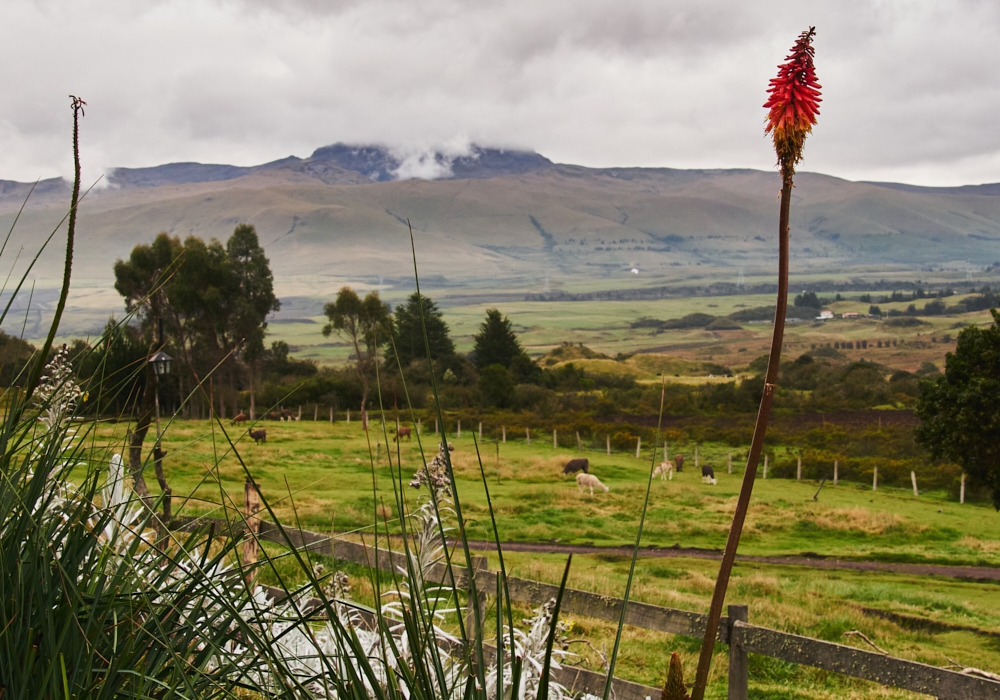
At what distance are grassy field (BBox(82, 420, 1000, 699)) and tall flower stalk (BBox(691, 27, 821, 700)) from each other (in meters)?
0.80

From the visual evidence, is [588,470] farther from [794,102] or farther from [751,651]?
[794,102]

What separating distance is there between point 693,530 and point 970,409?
8339mm

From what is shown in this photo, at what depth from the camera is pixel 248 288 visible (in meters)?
40.3

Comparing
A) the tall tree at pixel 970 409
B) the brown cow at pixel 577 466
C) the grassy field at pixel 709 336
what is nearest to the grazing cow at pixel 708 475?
the brown cow at pixel 577 466

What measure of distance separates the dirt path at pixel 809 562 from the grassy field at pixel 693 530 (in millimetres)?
519

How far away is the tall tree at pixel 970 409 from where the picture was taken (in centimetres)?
1291

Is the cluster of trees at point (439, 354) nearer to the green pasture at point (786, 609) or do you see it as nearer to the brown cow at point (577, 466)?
the brown cow at point (577, 466)

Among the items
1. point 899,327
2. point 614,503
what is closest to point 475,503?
point 614,503

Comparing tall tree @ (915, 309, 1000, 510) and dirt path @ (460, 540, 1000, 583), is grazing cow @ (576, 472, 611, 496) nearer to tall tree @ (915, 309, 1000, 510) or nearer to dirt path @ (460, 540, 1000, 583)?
dirt path @ (460, 540, 1000, 583)

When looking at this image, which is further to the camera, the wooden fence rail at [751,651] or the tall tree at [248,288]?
the tall tree at [248,288]

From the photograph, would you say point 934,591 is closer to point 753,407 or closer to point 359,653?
point 359,653

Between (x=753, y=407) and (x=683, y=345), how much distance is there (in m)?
70.7

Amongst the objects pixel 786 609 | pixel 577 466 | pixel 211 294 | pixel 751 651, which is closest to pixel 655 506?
pixel 577 466

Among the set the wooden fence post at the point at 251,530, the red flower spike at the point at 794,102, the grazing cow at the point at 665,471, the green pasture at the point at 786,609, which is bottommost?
the grazing cow at the point at 665,471
